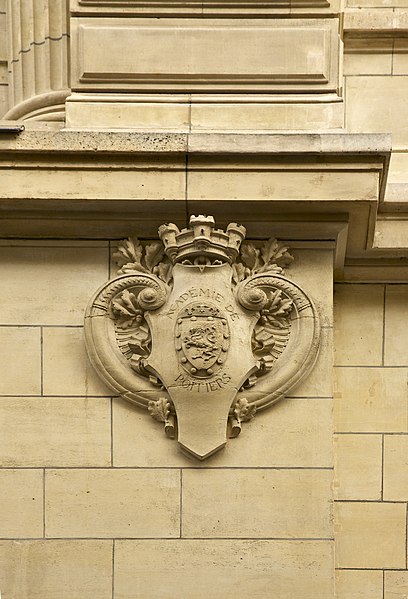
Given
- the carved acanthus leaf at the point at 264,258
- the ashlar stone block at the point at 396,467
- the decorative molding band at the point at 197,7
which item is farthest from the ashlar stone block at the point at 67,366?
the decorative molding band at the point at 197,7

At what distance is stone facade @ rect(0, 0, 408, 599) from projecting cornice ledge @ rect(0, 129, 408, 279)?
0.5 inches

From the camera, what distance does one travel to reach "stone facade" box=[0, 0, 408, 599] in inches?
324

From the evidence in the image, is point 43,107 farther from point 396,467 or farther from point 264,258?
point 396,467

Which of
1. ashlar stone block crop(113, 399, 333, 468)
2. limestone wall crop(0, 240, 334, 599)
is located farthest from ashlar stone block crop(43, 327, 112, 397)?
ashlar stone block crop(113, 399, 333, 468)

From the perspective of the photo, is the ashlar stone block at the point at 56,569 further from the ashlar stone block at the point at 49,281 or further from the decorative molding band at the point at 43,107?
the decorative molding band at the point at 43,107

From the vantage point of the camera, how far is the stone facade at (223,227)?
8219 millimetres

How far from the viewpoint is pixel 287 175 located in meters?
8.31

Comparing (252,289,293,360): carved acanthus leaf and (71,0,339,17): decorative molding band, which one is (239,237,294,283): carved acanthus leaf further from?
(71,0,339,17): decorative molding band

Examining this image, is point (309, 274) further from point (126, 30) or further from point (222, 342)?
point (126, 30)

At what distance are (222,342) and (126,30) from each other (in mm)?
1987

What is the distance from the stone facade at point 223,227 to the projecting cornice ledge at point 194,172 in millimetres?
12

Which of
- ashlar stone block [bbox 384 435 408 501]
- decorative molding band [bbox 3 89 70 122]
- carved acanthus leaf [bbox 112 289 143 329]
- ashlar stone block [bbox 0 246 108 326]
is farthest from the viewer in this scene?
decorative molding band [bbox 3 89 70 122]

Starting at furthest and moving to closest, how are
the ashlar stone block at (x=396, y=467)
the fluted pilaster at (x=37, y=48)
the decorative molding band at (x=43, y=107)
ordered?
1. the fluted pilaster at (x=37, y=48)
2. the decorative molding band at (x=43, y=107)
3. the ashlar stone block at (x=396, y=467)

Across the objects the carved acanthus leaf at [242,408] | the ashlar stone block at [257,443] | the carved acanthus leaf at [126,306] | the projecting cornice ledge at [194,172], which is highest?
the projecting cornice ledge at [194,172]
